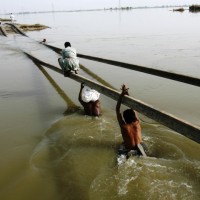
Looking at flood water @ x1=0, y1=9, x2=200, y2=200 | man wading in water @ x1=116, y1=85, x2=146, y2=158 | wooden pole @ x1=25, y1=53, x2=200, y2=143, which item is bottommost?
flood water @ x1=0, y1=9, x2=200, y2=200

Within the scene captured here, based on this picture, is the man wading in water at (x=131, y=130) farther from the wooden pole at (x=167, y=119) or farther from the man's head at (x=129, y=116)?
the wooden pole at (x=167, y=119)

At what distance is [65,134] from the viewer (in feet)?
20.2

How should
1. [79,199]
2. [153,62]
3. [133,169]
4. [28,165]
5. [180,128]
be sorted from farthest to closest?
[153,62] → [28,165] → [133,169] → [79,199] → [180,128]

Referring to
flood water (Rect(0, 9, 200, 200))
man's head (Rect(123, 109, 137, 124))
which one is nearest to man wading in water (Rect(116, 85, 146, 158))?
man's head (Rect(123, 109, 137, 124))

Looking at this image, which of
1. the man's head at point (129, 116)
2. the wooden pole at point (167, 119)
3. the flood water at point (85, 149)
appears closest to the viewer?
the wooden pole at point (167, 119)

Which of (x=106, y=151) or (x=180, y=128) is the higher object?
(x=180, y=128)

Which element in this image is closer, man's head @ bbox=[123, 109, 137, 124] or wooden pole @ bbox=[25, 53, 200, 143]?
wooden pole @ bbox=[25, 53, 200, 143]

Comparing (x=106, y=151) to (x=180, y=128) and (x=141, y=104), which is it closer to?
(x=141, y=104)

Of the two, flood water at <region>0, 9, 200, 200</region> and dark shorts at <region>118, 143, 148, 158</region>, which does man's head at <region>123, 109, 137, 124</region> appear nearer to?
dark shorts at <region>118, 143, 148, 158</region>

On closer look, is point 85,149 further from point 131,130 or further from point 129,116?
point 129,116

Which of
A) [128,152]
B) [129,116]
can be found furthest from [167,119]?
[128,152]

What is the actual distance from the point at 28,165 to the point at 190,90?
19.0ft

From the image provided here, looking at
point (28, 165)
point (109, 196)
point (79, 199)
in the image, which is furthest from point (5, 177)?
point (109, 196)

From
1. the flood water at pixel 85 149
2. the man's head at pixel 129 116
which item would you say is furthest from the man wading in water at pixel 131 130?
the flood water at pixel 85 149
